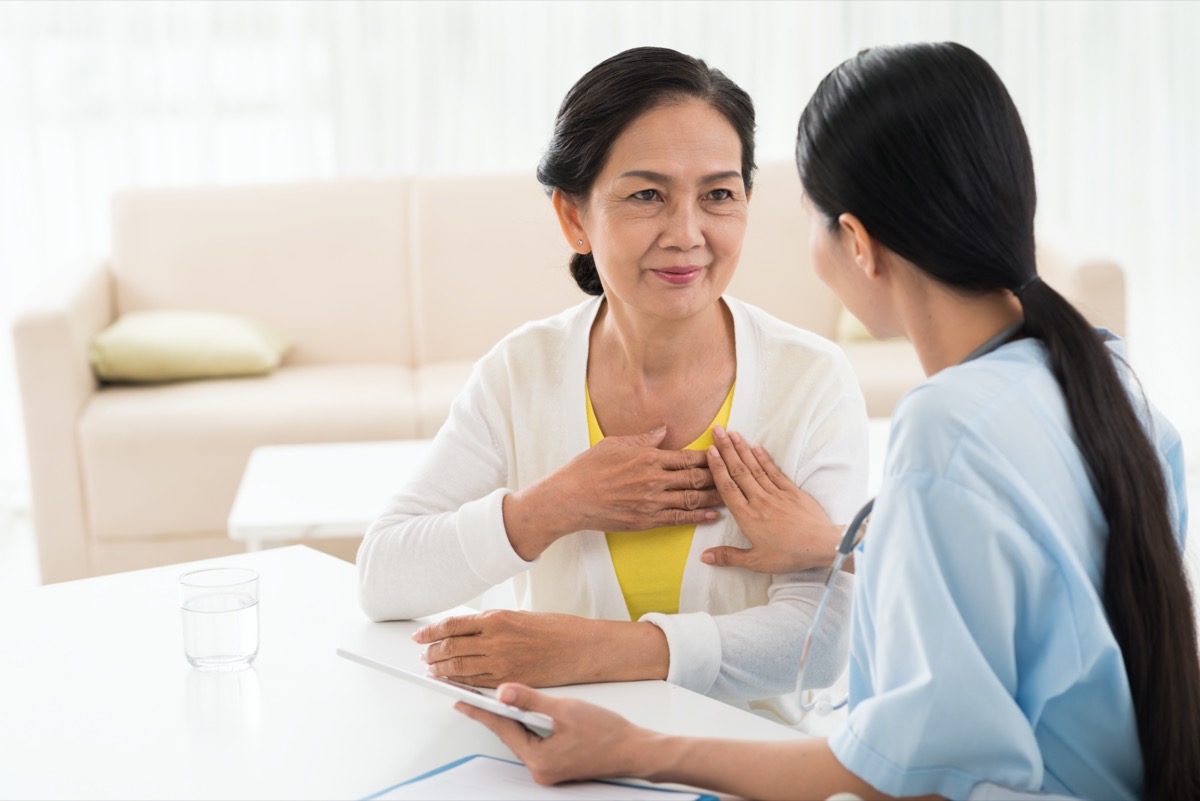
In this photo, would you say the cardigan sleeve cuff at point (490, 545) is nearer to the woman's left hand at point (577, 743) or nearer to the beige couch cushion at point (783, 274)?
the woman's left hand at point (577, 743)

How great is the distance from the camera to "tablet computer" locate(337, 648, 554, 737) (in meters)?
1.06

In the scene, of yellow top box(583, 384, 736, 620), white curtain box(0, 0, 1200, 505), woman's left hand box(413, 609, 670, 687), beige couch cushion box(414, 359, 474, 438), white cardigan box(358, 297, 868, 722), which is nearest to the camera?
woman's left hand box(413, 609, 670, 687)

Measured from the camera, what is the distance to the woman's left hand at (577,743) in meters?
1.04

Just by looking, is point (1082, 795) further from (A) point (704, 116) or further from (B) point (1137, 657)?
(A) point (704, 116)

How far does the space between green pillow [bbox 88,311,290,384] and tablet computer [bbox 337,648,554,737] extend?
2.54m

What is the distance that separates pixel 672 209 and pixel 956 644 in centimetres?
78

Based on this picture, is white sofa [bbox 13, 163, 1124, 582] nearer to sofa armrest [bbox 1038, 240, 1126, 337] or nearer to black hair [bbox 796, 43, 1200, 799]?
sofa armrest [bbox 1038, 240, 1126, 337]

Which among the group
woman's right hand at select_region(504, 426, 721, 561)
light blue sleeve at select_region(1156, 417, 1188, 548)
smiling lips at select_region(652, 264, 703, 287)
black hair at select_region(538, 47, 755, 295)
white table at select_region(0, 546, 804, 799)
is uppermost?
black hair at select_region(538, 47, 755, 295)

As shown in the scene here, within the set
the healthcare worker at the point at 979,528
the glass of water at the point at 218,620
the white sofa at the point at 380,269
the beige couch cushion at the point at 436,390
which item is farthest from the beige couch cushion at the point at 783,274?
the healthcare worker at the point at 979,528

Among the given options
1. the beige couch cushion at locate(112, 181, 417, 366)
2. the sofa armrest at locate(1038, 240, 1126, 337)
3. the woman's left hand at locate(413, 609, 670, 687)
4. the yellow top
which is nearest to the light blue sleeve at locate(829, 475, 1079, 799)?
the woman's left hand at locate(413, 609, 670, 687)

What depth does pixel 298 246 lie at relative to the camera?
3.94 meters

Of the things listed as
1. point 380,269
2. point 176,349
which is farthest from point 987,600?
point 380,269

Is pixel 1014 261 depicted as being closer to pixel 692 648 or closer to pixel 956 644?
pixel 956 644

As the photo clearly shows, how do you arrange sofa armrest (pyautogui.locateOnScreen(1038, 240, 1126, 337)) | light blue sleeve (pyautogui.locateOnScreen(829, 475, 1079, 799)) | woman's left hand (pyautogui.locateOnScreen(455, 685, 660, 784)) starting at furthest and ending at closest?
sofa armrest (pyautogui.locateOnScreen(1038, 240, 1126, 337))
woman's left hand (pyautogui.locateOnScreen(455, 685, 660, 784))
light blue sleeve (pyautogui.locateOnScreen(829, 475, 1079, 799))
